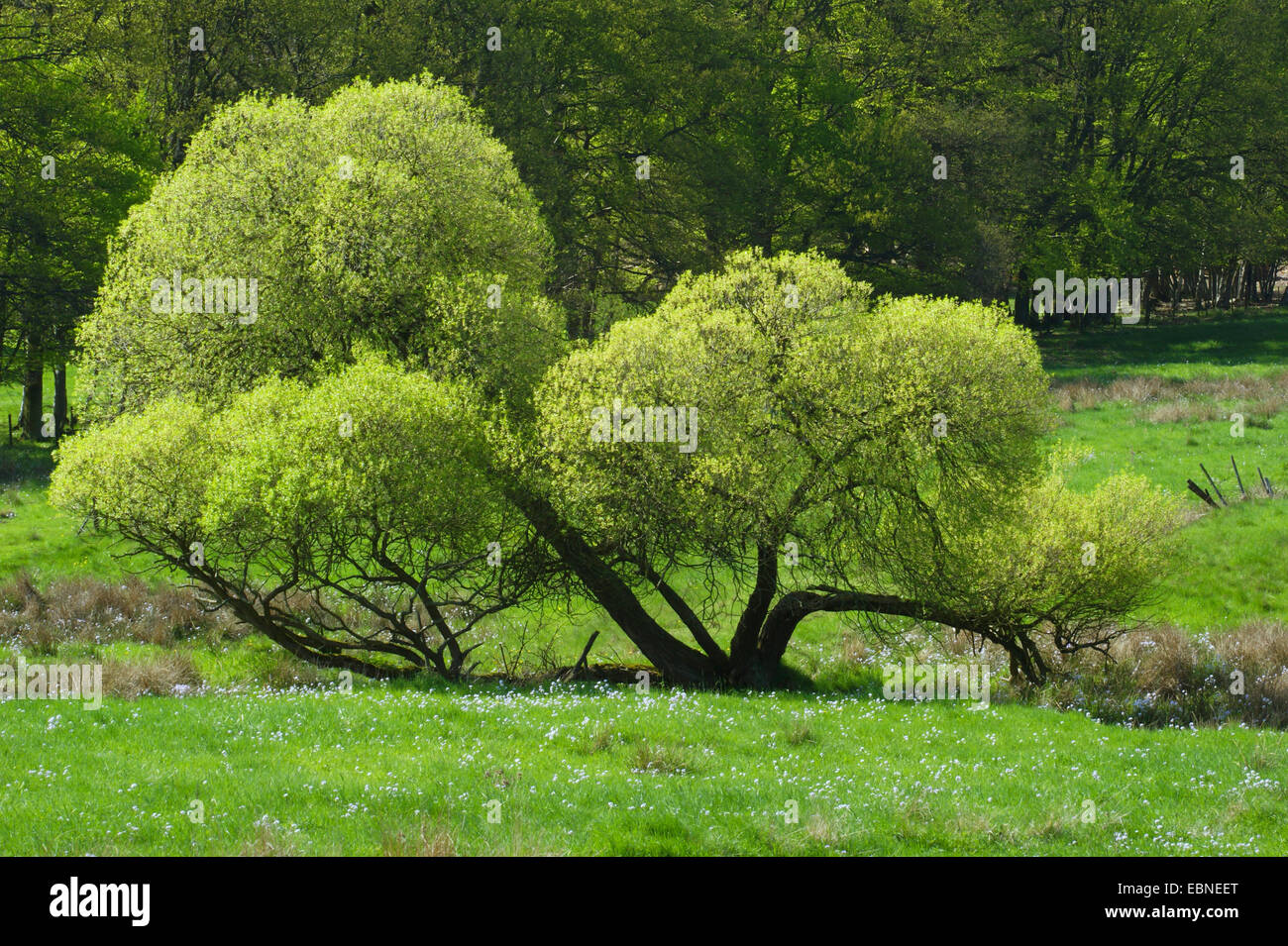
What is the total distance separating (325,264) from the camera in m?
24.4

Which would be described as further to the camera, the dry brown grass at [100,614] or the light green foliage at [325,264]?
the dry brown grass at [100,614]

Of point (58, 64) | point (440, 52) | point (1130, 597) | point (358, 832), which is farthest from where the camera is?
point (440, 52)

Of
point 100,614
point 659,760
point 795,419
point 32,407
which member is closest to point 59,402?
point 32,407

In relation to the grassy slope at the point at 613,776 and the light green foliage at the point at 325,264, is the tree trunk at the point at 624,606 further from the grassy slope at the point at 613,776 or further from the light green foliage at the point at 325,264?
the light green foliage at the point at 325,264

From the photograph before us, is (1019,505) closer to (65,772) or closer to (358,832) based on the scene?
(358,832)

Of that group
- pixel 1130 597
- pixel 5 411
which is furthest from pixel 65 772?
pixel 5 411

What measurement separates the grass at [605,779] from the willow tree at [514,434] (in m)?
3.56

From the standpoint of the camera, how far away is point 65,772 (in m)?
13.3

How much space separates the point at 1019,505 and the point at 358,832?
15.5 m

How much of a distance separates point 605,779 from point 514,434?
1055 cm

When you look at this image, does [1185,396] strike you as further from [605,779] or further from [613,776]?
[605,779]

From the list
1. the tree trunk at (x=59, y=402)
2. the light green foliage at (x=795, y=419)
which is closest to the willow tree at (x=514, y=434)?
→ the light green foliage at (x=795, y=419)

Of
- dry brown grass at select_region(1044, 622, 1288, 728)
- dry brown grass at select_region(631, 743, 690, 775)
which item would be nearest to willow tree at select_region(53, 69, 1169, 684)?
dry brown grass at select_region(1044, 622, 1288, 728)

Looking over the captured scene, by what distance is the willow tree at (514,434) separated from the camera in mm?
21156
